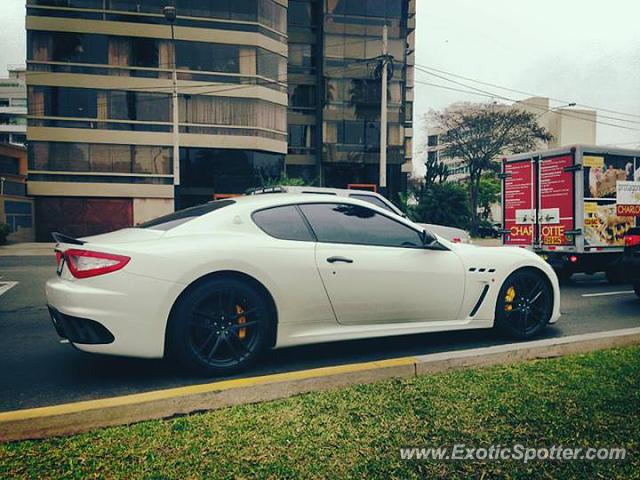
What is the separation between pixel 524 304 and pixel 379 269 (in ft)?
5.68

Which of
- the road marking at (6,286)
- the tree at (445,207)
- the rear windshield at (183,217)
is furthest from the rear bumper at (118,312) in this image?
the tree at (445,207)

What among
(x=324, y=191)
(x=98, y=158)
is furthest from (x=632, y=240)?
(x=98, y=158)

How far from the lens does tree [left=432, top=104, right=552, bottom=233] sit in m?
43.4

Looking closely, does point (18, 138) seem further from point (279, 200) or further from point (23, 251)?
point (279, 200)

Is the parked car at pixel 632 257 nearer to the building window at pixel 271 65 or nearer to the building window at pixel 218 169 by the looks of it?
the building window at pixel 218 169

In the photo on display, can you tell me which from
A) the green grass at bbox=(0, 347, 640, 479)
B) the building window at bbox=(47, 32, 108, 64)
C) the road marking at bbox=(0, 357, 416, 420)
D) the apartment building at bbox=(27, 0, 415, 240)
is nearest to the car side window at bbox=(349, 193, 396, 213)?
the road marking at bbox=(0, 357, 416, 420)

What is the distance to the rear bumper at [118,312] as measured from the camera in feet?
11.7

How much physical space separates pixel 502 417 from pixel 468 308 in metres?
2.03

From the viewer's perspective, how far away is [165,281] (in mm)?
3660

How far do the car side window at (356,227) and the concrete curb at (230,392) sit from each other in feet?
3.91

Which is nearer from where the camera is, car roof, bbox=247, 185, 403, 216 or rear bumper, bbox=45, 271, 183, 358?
rear bumper, bbox=45, 271, 183, 358

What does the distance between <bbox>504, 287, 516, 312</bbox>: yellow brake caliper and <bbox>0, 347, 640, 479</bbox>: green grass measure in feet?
4.96

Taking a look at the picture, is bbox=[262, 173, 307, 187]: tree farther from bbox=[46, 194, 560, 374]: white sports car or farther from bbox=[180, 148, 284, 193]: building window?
bbox=[46, 194, 560, 374]: white sports car

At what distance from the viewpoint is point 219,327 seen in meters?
3.87
